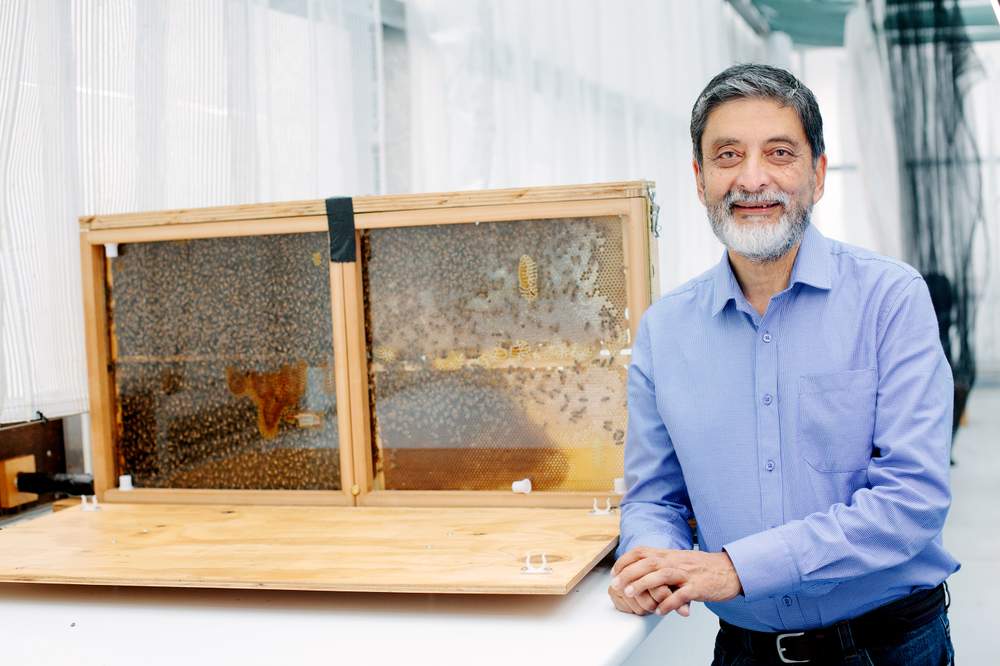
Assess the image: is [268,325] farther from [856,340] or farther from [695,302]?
[856,340]

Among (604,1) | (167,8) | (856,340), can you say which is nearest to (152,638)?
(856,340)

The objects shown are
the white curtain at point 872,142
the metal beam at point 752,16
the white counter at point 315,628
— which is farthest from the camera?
the metal beam at point 752,16

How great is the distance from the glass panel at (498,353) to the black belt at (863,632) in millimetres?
459

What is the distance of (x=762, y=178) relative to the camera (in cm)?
140

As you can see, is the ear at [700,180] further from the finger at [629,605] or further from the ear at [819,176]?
the finger at [629,605]

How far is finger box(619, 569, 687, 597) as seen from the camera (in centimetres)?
125

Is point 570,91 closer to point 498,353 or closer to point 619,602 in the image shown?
point 498,353

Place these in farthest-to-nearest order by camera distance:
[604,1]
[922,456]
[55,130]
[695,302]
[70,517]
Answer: [604,1] < [55,130] < [70,517] < [695,302] < [922,456]

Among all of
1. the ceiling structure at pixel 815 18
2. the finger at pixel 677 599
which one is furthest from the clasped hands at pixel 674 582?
the ceiling structure at pixel 815 18

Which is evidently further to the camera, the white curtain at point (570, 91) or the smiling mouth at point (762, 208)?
the white curtain at point (570, 91)

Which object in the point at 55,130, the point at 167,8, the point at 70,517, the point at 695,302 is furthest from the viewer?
the point at 167,8

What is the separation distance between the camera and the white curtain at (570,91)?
2.91 meters

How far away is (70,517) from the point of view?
185 centimetres

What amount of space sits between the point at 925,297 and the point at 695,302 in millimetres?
323
